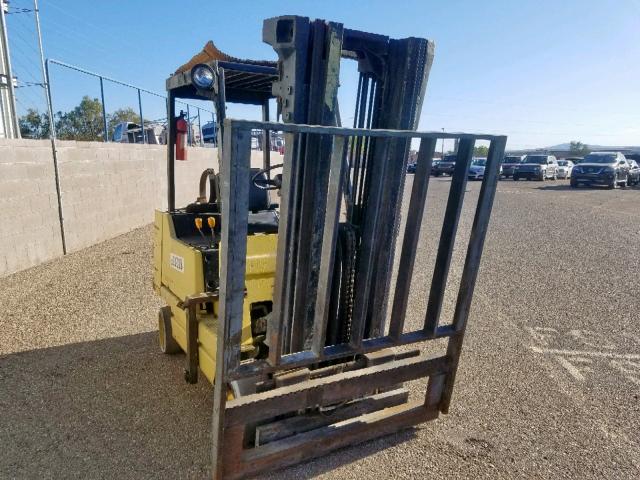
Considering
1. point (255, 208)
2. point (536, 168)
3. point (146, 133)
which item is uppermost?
point (146, 133)

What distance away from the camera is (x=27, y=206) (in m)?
6.64

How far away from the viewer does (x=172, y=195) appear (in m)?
4.30

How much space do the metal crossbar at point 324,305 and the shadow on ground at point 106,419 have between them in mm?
212

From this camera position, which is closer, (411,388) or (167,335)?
(411,388)

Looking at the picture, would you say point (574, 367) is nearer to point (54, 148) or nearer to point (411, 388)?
point (411, 388)

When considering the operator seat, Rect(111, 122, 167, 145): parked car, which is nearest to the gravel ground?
the operator seat

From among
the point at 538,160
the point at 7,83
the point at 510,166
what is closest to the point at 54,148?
the point at 7,83

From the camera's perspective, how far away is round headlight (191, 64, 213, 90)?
305 centimetres

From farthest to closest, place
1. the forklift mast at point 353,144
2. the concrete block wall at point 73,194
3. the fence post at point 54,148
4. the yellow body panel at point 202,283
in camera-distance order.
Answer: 1. the fence post at point 54,148
2. the concrete block wall at point 73,194
3. the yellow body panel at point 202,283
4. the forklift mast at point 353,144

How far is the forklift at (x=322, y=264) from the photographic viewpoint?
2129 millimetres

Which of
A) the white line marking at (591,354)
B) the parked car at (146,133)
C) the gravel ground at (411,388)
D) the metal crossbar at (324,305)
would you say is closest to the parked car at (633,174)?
the gravel ground at (411,388)

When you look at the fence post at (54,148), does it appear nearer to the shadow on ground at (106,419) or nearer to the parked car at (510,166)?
the shadow on ground at (106,419)

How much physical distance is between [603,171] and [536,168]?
667 centimetres

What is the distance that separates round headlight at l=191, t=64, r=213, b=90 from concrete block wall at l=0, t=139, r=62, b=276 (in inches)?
185
